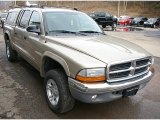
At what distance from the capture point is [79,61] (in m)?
3.48

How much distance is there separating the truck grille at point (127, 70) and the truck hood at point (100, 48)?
92 millimetres

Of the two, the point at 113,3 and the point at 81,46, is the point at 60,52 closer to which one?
the point at 81,46

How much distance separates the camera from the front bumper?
339cm

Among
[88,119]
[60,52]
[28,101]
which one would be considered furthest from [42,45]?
[88,119]

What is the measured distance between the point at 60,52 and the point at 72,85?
643 mm

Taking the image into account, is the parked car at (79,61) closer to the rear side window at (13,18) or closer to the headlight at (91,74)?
the headlight at (91,74)

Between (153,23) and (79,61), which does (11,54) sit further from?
(153,23)

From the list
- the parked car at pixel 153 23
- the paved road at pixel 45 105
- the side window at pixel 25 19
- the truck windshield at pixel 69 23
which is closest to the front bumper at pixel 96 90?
the paved road at pixel 45 105

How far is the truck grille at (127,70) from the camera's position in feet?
11.6

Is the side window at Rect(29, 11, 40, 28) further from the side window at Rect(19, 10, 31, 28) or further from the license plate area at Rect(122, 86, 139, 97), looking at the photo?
the license plate area at Rect(122, 86, 139, 97)

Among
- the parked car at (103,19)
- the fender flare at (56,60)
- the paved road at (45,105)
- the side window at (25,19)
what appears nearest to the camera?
the fender flare at (56,60)

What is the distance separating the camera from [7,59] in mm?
7922

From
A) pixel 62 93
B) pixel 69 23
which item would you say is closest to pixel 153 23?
pixel 69 23

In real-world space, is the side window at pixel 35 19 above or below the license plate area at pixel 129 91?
above
